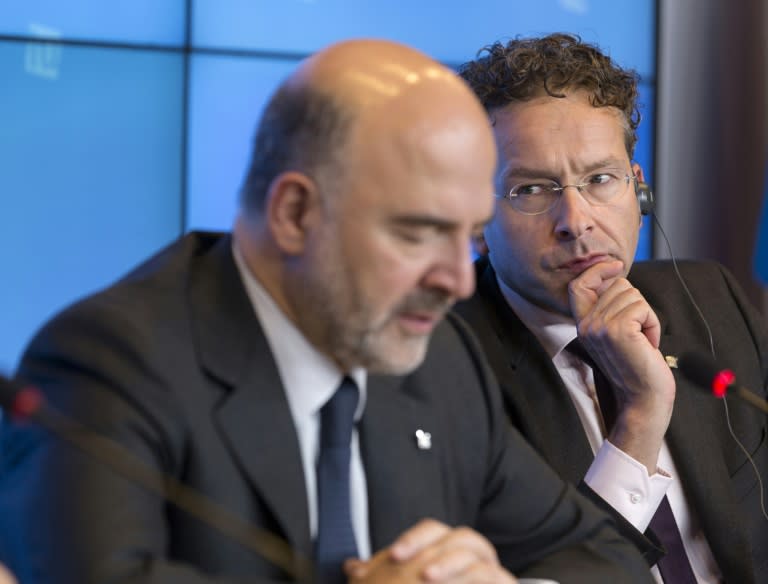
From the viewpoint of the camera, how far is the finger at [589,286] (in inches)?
85.8

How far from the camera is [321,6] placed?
406cm

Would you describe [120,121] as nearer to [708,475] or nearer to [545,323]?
[545,323]

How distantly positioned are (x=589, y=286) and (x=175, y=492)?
1035 mm

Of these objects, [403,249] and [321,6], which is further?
A: [321,6]

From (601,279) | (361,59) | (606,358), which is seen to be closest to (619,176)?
(601,279)

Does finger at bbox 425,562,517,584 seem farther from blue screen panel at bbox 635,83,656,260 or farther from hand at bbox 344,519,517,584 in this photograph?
blue screen panel at bbox 635,83,656,260

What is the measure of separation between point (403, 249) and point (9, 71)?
2596mm

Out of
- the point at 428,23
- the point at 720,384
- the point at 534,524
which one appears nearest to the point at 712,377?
the point at 720,384

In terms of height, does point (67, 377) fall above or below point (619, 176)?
below

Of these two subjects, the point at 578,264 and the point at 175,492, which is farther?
the point at 578,264

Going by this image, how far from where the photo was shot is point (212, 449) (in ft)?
4.66

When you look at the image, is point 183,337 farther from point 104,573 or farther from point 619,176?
point 619,176

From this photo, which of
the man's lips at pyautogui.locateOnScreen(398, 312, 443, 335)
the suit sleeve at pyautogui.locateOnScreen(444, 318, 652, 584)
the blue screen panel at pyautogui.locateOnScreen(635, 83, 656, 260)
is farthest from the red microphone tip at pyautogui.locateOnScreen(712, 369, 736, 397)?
the blue screen panel at pyautogui.locateOnScreen(635, 83, 656, 260)

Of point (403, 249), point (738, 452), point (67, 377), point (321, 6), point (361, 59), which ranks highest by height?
point (321, 6)
